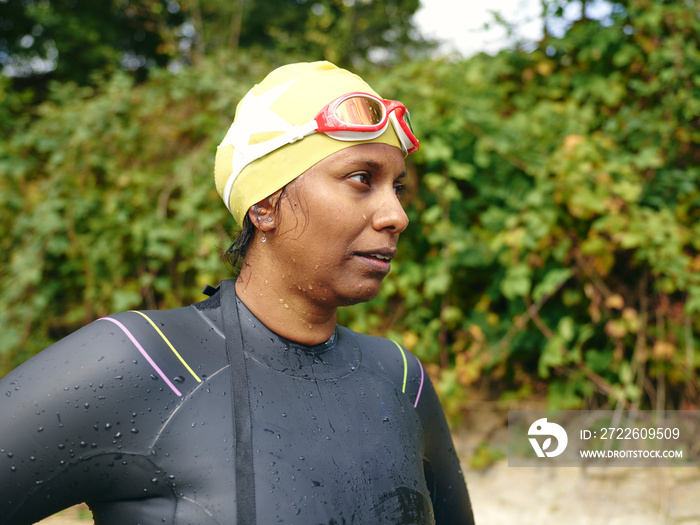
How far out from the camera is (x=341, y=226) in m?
1.24

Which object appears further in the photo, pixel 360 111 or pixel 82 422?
pixel 360 111

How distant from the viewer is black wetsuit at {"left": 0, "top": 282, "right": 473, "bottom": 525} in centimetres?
102

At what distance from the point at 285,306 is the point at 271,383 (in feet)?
0.68

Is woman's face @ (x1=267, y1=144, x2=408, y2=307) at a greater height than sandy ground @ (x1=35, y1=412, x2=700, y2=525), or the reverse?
woman's face @ (x1=267, y1=144, x2=408, y2=307)

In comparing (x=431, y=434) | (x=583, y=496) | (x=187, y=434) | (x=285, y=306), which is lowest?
(x=583, y=496)

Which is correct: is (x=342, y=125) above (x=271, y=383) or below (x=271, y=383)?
above

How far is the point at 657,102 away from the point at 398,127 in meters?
3.10

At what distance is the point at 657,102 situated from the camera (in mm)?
3617

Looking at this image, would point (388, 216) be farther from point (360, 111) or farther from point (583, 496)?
point (583, 496)
